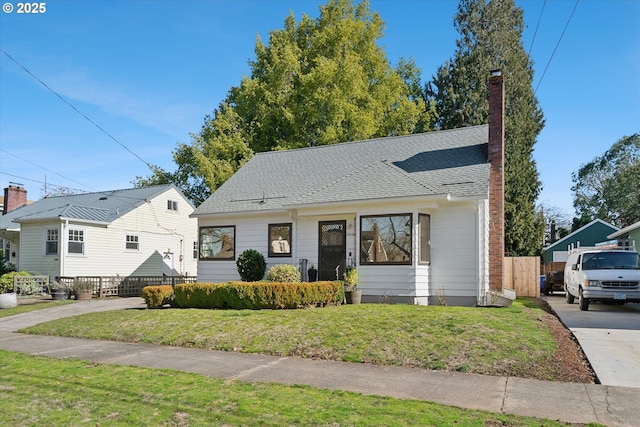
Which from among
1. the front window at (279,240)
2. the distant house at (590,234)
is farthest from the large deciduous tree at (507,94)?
the front window at (279,240)

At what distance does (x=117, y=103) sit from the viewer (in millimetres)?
21828

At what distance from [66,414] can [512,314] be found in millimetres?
10438

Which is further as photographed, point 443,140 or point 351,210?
point 443,140

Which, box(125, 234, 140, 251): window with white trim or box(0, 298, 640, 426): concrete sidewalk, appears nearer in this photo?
box(0, 298, 640, 426): concrete sidewalk

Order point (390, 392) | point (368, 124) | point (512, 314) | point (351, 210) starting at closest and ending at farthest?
1. point (390, 392)
2. point (512, 314)
3. point (351, 210)
4. point (368, 124)

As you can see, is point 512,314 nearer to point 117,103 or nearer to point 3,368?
point 3,368

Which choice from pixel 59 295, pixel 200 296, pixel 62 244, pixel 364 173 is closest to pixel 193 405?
pixel 200 296

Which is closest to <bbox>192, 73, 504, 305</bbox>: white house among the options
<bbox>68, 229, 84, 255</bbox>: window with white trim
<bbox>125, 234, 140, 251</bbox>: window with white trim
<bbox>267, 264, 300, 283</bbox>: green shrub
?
<bbox>267, 264, 300, 283</bbox>: green shrub

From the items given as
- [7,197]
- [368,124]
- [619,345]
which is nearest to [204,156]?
[368,124]

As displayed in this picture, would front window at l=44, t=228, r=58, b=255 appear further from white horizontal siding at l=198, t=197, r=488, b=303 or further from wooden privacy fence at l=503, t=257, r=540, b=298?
wooden privacy fence at l=503, t=257, r=540, b=298

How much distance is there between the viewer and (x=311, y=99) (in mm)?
32438

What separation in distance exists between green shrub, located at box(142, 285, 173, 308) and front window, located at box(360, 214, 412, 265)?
6226 millimetres

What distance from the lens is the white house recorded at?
51.5ft

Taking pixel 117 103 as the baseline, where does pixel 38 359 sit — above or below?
below
